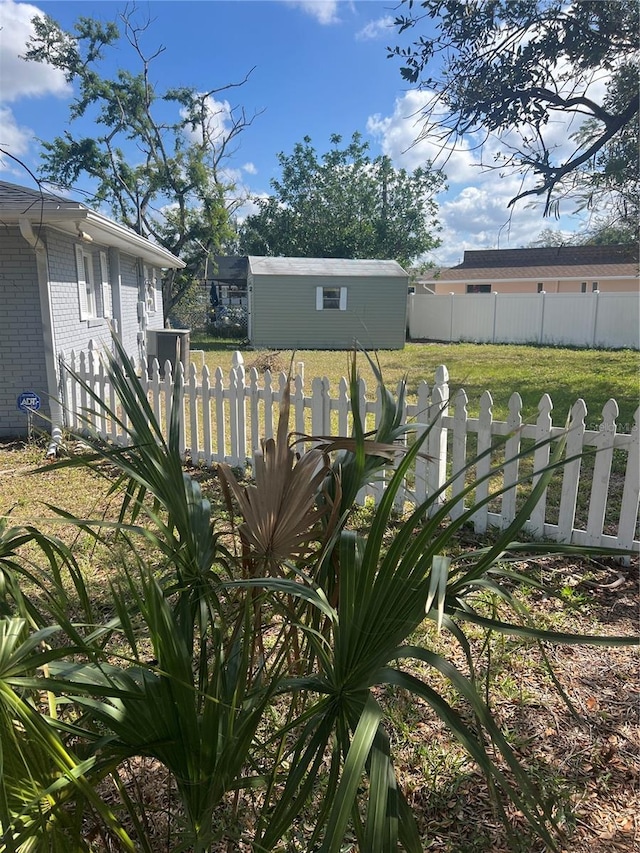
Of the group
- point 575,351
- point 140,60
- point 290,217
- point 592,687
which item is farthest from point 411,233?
point 592,687

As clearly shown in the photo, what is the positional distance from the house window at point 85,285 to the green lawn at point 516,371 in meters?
4.13

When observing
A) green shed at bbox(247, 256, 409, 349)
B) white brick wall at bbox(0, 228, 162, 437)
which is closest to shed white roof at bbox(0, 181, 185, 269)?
white brick wall at bbox(0, 228, 162, 437)

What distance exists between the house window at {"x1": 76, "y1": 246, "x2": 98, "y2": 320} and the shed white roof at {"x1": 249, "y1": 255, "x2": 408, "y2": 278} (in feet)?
35.8

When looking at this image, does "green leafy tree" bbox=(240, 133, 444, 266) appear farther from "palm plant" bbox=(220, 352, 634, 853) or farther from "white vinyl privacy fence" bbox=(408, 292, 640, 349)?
"palm plant" bbox=(220, 352, 634, 853)

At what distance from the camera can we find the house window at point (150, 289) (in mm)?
16000

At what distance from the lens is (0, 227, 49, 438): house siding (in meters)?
7.23

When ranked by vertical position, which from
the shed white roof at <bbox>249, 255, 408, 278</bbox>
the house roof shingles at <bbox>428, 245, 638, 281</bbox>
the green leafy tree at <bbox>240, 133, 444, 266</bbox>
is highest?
the green leafy tree at <bbox>240, 133, 444, 266</bbox>

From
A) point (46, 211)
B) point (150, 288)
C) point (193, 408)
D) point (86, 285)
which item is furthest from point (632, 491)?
point (150, 288)

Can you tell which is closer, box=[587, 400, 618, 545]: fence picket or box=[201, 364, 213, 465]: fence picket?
box=[587, 400, 618, 545]: fence picket

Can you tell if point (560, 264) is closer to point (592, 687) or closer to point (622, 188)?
point (622, 188)

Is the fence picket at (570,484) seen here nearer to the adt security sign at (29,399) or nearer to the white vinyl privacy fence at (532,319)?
the adt security sign at (29,399)

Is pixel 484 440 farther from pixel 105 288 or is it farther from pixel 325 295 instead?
pixel 325 295

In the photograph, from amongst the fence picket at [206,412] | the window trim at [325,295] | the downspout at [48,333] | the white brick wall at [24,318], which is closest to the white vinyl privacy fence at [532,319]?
the window trim at [325,295]

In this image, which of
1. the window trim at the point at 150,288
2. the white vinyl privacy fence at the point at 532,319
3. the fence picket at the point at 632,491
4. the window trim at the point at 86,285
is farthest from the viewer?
the white vinyl privacy fence at the point at 532,319
